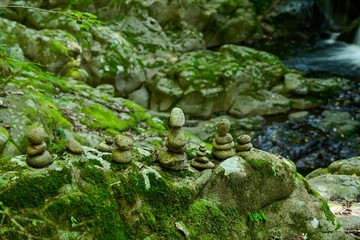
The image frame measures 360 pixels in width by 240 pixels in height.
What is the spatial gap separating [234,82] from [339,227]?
11.9 metres

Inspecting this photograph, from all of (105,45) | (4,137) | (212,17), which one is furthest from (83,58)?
(212,17)

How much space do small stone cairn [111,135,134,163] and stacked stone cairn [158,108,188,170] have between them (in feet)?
1.76

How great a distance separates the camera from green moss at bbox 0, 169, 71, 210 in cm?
361

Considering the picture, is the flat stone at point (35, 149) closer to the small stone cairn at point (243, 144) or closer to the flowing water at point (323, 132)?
the small stone cairn at point (243, 144)

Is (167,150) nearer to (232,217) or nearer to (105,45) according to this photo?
(232,217)

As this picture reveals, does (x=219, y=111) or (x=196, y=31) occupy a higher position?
(x=196, y=31)

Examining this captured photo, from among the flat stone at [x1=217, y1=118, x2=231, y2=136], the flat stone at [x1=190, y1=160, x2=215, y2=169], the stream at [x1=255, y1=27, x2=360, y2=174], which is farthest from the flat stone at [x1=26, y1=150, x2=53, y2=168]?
the stream at [x1=255, y1=27, x2=360, y2=174]

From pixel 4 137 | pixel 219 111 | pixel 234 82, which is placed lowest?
pixel 219 111

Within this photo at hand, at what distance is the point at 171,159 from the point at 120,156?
74 centimetres

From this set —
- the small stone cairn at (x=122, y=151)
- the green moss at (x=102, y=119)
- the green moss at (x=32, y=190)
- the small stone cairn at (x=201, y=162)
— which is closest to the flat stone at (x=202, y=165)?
the small stone cairn at (x=201, y=162)

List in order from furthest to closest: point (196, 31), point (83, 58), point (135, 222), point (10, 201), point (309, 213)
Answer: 1. point (196, 31)
2. point (83, 58)
3. point (309, 213)
4. point (135, 222)
5. point (10, 201)

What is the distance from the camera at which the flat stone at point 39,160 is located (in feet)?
12.8

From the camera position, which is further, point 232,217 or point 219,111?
point 219,111

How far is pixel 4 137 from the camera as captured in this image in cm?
671
